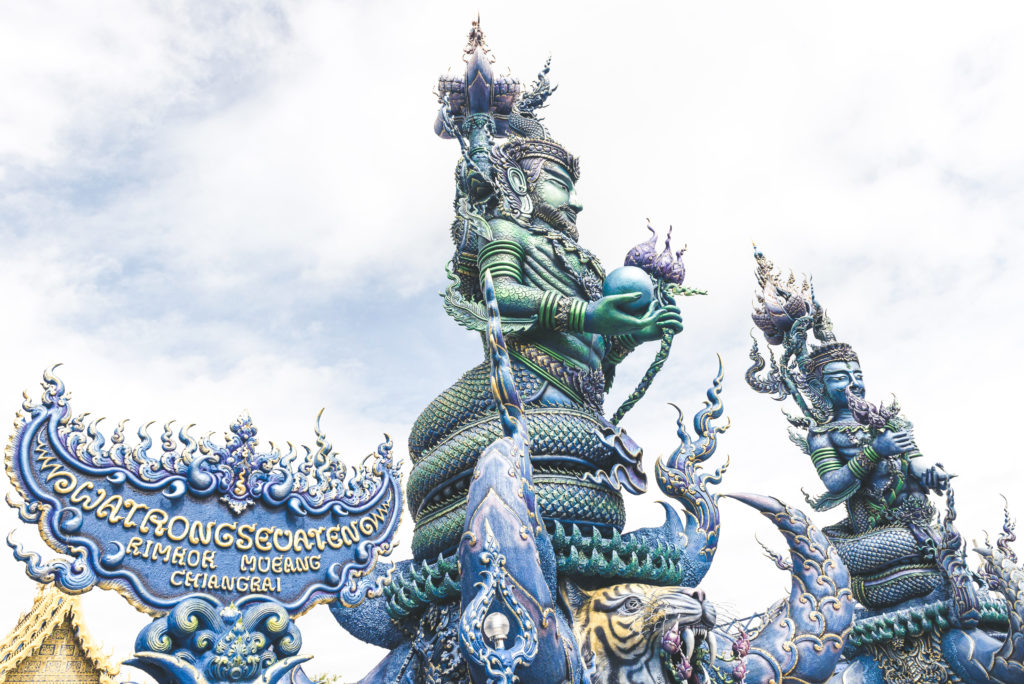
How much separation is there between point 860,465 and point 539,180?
5.57m

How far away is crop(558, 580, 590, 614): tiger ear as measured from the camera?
480 centimetres

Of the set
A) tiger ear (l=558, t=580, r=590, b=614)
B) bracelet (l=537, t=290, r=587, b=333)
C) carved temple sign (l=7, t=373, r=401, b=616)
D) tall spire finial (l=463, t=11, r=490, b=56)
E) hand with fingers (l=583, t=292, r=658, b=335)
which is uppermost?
tall spire finial (l=463, t=11, r=490, b=56)

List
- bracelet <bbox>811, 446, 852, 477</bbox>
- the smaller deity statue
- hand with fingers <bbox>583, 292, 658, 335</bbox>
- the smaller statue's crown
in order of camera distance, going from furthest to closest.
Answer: the smaller statue's crown < bracelet <bbox>811, 446, 852, 477</bbox> < the smaller deity statue < hand with fingers <bbox>583, 292, 658, 335</bbox>

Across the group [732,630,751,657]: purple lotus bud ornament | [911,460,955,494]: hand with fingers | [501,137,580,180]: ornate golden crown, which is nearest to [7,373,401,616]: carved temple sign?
[732,630,751,657]: purple lotus bud ornament

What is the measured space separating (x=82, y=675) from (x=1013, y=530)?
32.6ft

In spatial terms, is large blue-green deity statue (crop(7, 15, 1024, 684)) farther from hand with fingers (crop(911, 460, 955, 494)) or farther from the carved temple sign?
hand with fingers (crop(911, 460, 955, 494))

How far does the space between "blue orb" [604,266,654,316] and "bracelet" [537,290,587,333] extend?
0.73 feet

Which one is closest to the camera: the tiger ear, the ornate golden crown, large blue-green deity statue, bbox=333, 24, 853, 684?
large blue-green deity statue, bbox=333, 24, 853, 684

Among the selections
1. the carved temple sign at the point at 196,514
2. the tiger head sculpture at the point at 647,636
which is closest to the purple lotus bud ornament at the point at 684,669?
the tiger head sculpture at the point at 647,636

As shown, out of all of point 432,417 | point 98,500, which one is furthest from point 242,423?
point 432,417

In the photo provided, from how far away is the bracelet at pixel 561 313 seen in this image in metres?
5.48

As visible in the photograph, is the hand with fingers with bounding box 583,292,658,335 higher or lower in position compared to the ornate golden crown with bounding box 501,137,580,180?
lower

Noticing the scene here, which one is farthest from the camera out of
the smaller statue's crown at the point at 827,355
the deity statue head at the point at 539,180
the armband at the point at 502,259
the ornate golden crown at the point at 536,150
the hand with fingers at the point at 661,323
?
the smaller statue's crown at the point at 827,355

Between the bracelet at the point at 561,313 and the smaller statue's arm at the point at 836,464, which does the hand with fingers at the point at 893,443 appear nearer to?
the smaller statue's arm at the point at 836,464
